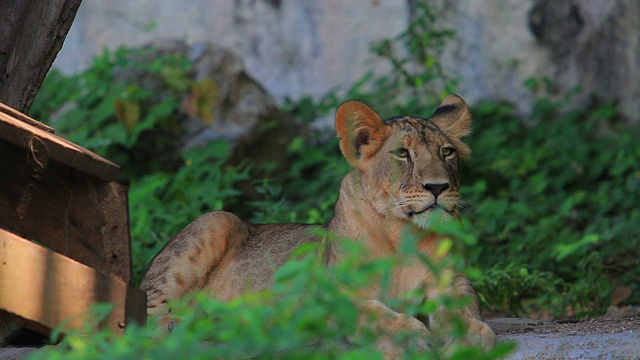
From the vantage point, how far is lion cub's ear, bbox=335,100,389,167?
438 cm

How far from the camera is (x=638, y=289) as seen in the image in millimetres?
6359

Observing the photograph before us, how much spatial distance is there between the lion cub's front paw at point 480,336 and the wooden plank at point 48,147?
134 centimetres

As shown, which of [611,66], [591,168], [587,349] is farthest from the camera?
[611,66]

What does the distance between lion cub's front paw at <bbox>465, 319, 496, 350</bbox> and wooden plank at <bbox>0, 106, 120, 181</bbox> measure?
1.34 metres

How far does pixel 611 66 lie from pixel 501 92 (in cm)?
99

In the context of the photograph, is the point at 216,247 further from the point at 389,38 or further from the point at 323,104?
the point at 389,38

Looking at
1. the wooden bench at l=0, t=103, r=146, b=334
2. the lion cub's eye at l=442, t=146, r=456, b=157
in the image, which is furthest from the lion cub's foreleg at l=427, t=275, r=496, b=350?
the wooden bench at l=0, t=103, r=146, b=334

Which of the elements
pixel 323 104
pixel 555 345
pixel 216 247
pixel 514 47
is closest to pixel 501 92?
pixel 514 47

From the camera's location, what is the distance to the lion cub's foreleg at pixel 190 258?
4785 millimetres

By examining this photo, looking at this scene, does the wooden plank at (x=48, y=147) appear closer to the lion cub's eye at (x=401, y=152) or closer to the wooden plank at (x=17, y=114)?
the wooden plank at (x=17, y=114)

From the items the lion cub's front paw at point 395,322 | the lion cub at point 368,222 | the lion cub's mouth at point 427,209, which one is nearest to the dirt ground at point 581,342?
the lion cub at point 368,222

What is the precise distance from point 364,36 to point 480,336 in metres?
6.22

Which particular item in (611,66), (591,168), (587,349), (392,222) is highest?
(611,66)

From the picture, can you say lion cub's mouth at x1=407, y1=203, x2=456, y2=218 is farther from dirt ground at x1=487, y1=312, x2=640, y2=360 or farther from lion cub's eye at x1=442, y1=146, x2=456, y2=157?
dirt ground at x1=487, y1=312, x2=640, y2=360
